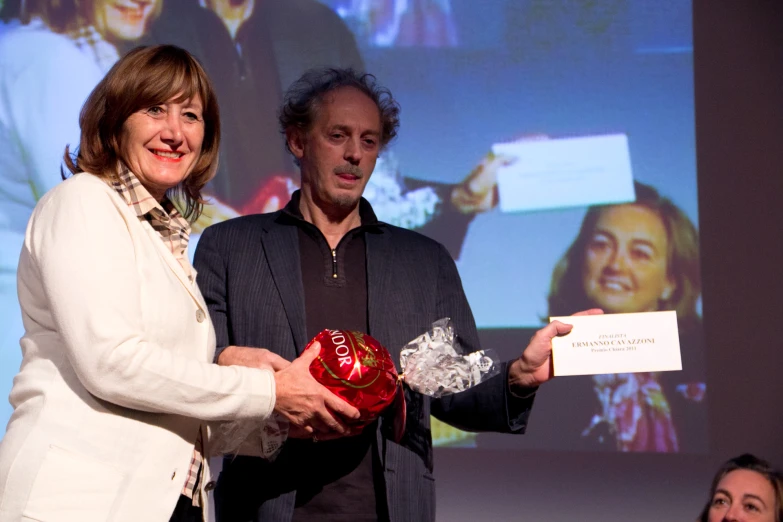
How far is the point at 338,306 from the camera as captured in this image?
2.23 m

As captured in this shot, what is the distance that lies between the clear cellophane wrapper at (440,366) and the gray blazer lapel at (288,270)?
315 mm

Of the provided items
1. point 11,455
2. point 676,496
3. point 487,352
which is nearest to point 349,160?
point 487,352

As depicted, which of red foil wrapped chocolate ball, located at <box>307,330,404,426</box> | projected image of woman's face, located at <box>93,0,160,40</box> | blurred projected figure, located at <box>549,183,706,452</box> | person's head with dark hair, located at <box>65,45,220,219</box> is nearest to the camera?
person's head with dark hair, located at <box>65,45,220,219</box>

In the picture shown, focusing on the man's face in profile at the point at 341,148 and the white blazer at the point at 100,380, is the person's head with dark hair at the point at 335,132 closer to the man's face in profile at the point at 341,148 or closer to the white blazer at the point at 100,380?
the man's face in profile at the point at 341,148

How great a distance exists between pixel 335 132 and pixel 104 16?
102 inches

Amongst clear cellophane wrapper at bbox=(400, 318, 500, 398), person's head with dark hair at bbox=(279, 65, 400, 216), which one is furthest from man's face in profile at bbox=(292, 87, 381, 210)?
clear cellophane wrapper at bbox=(400, 318, 500, 398)

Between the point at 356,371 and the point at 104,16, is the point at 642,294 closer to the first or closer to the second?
the point at 356,371

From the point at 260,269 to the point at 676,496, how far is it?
264 centimetres

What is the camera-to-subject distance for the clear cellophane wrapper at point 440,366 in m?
1.96

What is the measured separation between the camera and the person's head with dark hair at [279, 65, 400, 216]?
2416 mm

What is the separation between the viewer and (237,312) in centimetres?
221

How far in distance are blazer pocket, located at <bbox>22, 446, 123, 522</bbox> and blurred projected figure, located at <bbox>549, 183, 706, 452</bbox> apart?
9.38ft

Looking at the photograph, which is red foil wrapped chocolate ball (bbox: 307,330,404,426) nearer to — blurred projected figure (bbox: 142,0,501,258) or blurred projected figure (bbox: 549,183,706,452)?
blurred projected figure (bbox: 549,183,706,452)

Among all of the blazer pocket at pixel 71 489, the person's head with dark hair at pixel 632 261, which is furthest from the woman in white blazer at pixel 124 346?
the person's head with dark hair at pixel 632 261
